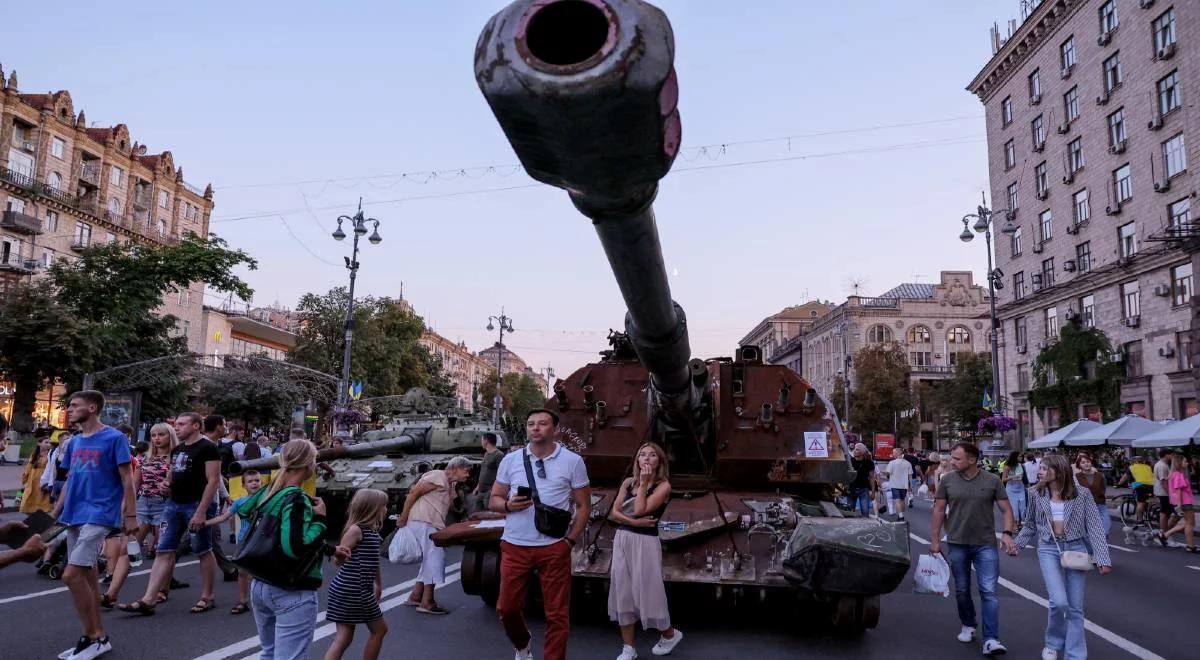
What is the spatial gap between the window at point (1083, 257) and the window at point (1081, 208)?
3.01 feet

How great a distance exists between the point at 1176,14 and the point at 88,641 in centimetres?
3437

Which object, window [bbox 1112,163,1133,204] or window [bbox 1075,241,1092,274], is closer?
window [bbox 1112,163,1133,204]

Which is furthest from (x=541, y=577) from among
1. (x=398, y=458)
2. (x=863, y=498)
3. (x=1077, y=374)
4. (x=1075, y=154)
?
(x=1075, y=154)

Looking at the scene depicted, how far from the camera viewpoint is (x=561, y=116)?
2477mm

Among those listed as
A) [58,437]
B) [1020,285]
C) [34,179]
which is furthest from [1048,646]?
[34,179]

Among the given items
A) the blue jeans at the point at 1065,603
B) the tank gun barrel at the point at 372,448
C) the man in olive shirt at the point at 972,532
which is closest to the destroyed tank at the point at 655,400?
the man in olive shirt at the point at 972,532

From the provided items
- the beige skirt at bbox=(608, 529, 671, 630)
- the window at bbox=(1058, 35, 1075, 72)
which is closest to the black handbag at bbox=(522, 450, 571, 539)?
the beige skirt at bbox=(608, 529, 671, 630)

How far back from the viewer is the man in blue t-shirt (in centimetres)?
587

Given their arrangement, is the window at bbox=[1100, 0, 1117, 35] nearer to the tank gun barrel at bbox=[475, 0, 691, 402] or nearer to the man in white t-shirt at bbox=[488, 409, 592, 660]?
the man in white t-shirt at bbox=[488, 409, 592, 660]

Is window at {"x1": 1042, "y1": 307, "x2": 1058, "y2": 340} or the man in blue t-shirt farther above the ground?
window at {"x1": 1042, "y1": 307, "x2": 1058, "y2": 340}

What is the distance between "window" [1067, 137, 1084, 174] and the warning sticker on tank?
105 feet

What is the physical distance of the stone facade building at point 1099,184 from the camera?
29.1 meters

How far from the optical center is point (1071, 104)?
119ft

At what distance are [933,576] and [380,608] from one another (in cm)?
406
